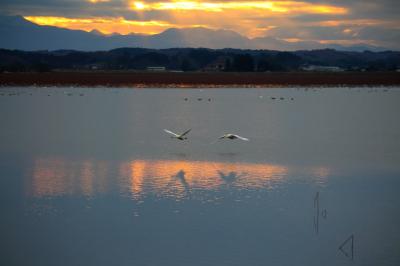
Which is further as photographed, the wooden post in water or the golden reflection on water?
the golden reflection on water

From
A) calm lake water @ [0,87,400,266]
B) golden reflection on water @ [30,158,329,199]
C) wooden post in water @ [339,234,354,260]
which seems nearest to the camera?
wooden post in water @ [339,234,354,260]

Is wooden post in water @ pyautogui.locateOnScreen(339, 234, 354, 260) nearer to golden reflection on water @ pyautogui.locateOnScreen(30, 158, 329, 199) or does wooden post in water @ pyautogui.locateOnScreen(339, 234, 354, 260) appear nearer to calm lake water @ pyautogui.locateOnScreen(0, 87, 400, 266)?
calm lake water @ pyautogui.locateOnScreen(0, 87, 400, 266)

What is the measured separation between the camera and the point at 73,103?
39125mm

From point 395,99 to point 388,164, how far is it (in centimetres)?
2606

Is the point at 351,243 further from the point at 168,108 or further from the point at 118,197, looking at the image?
the point at 168,108

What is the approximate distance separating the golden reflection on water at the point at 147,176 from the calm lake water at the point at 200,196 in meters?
0.04

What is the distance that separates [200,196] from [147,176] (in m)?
2.38

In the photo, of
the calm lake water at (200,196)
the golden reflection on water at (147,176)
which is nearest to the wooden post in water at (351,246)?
the calm lake water at (200,196)

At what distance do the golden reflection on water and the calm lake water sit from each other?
0.04m

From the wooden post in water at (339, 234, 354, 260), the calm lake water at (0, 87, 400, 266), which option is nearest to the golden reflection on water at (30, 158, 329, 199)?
the calm lake water at (0, 87, 400, 266)

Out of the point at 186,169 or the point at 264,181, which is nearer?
the point at 264,181

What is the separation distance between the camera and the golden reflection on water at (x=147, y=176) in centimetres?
1381

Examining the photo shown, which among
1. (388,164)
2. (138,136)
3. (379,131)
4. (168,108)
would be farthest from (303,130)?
(168,108)

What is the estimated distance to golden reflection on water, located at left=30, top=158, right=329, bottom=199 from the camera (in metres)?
13.8
